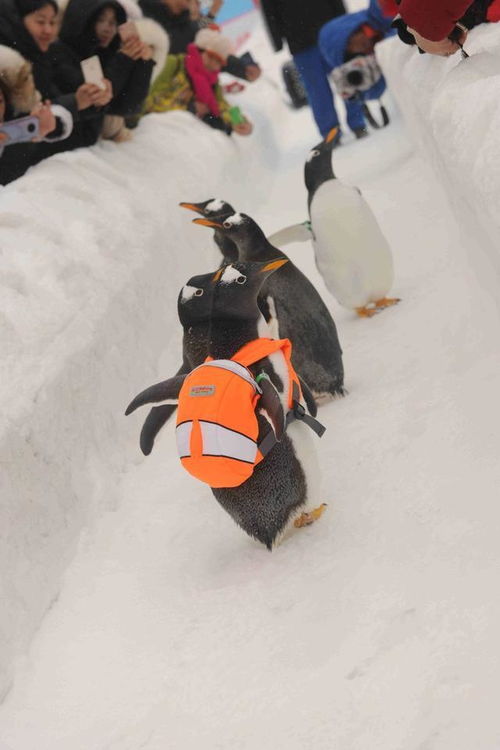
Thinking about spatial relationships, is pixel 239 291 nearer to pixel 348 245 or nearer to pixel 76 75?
pixel 348 245

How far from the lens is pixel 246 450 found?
208 centimetres

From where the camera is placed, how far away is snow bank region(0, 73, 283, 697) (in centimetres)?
238

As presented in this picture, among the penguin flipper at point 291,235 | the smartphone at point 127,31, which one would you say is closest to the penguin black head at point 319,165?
the penguin flipper at point 291,235

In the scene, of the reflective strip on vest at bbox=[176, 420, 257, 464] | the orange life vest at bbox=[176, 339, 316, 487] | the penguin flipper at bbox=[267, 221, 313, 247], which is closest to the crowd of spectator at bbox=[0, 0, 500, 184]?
the penguin flipper at bbox=[267, 221, 313, 247]

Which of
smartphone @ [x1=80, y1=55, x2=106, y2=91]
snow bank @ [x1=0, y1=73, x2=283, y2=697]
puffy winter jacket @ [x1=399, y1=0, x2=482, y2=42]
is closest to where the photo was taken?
snow bank @ [x1=0, y1=73, x2=283, y2=697]

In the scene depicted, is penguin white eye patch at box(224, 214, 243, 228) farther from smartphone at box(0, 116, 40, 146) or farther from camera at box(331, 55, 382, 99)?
camera at box(331, 55, 382, 99)

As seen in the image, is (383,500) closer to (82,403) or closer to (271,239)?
(82,403)

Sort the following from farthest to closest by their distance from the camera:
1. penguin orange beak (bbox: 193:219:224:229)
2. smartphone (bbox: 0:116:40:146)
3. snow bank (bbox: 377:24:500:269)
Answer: smartphone (bbox: 0:116:40:146)
penguin orange beak (bbox: 193:219:224:229)
snow bank (bbox: 377:24:500:269)

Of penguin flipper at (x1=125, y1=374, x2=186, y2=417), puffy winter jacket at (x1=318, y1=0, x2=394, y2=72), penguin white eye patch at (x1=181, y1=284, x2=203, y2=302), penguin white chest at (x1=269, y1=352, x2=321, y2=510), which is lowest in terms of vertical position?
puffy winter jacket at (x1=318, y1=0, x2=394, y2=72)

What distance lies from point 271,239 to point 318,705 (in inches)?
79.6

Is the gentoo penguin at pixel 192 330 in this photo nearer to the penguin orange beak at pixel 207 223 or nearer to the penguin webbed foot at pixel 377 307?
the penguin orange beak at pixel 207 223

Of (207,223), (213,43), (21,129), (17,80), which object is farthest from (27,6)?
(213,43)

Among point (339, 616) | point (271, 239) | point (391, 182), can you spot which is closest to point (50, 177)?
point (271, 239)

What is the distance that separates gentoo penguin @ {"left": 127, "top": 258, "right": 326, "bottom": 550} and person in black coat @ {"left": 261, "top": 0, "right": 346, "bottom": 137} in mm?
5586
